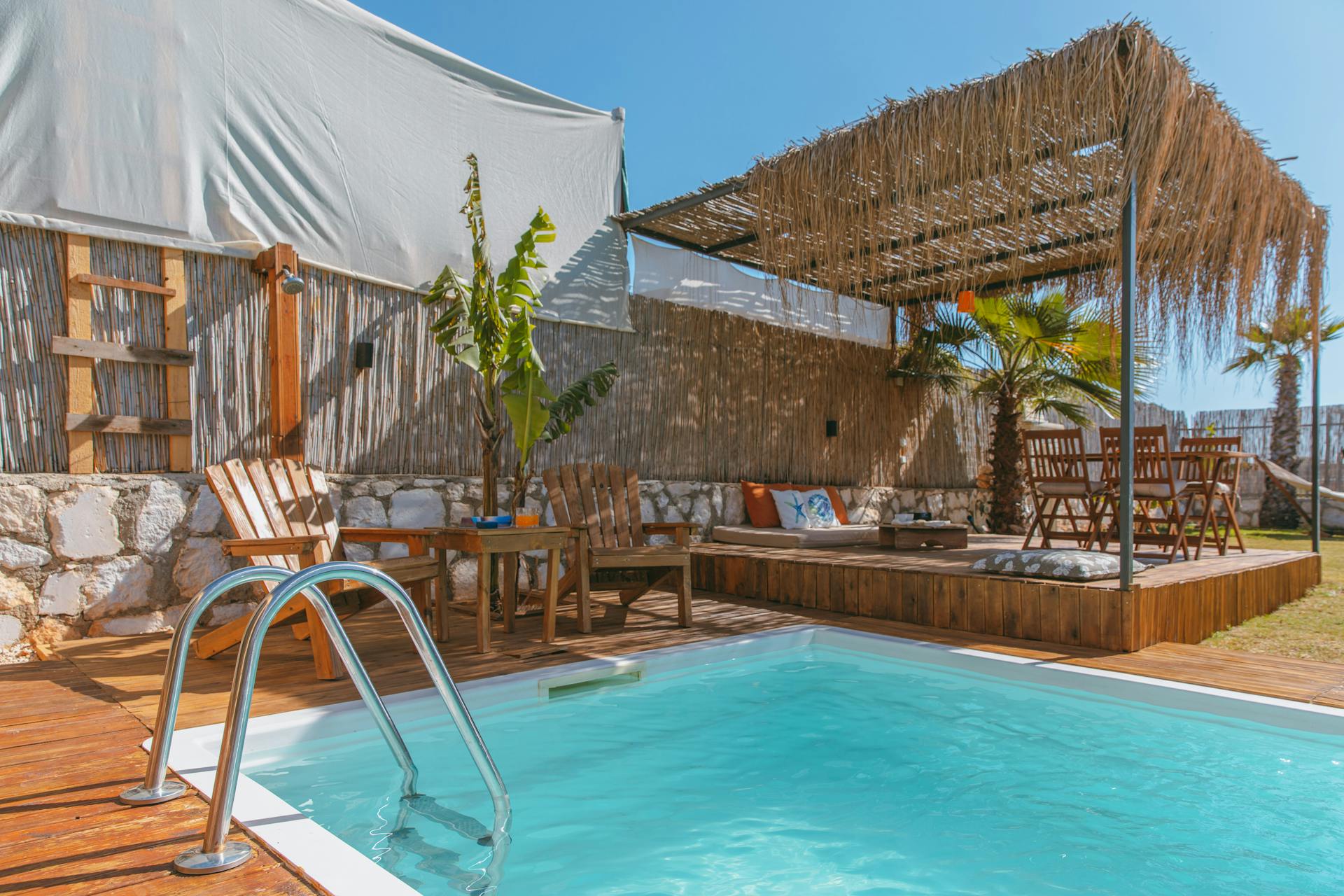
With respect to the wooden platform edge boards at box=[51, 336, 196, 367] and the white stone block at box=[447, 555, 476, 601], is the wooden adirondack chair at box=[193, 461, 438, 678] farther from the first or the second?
the white stone block at box=[447, 555, 476, 601]

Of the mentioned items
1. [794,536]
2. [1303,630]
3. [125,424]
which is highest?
[125,424]

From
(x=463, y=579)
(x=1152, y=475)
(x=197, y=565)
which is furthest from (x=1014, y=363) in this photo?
(x=197, y=565)

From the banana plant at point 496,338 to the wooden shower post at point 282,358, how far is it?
84 cm

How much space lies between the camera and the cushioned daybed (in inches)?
274

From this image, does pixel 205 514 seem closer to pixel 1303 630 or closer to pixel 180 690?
pixel 180 690

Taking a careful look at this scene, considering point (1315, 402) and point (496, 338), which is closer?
point (496, 338)

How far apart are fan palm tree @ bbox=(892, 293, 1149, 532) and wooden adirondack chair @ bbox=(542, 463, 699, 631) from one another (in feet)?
16.4

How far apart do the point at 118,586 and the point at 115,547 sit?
208 millimetres

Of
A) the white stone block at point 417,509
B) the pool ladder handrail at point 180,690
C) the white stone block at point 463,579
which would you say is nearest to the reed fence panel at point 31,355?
the white stone block at point 417,509

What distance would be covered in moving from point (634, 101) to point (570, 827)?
249 inches

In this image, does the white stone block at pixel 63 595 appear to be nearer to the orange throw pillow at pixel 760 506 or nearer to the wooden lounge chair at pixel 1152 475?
the orange throw pillow at pixel 760 506

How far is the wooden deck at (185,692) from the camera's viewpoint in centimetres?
171

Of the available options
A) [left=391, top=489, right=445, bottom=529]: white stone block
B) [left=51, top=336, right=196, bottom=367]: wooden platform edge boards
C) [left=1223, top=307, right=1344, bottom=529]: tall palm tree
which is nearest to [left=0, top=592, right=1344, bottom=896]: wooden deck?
[left=391, top=489, right=445, bottom=529]: white stone block

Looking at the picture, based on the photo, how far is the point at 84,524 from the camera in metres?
4.28
